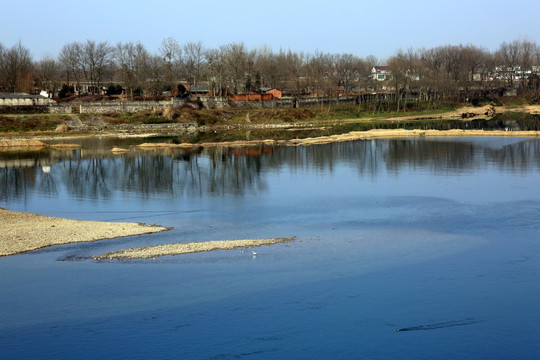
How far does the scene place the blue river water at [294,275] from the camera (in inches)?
731

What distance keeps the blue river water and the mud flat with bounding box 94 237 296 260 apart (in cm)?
70

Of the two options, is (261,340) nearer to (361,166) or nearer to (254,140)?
(361,166)

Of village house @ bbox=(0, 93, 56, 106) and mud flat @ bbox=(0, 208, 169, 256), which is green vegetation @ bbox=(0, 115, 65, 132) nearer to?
village house @ bbox=(0, 93, 56, 106)

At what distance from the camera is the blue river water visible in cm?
1856

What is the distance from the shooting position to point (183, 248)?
2719cm

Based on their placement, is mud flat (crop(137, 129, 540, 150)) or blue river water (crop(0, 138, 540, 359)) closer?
blue river water (crop(0, 138, 540, 359))

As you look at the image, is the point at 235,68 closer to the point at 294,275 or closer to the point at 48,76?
the point at 48,76

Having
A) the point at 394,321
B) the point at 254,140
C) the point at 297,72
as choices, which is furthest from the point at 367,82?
the point at 394,321

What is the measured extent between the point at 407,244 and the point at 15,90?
96168mm

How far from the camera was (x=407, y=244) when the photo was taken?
28.2m

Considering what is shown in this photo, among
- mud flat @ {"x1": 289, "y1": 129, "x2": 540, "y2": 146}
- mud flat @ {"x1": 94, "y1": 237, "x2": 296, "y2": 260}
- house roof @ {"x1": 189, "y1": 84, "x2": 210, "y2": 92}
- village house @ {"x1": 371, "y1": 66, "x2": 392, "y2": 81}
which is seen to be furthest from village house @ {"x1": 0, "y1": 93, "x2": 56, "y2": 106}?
village house @ {"x1": 371, "y1": 66, "x2": 392, "y2": 81}

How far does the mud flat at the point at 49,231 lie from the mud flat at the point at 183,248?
296cm

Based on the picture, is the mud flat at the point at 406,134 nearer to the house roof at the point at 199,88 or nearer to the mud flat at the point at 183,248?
the mud flat at the point at 183,248

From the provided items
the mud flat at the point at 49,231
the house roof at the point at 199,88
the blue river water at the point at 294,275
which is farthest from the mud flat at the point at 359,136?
the house roof at the point at 199,88
